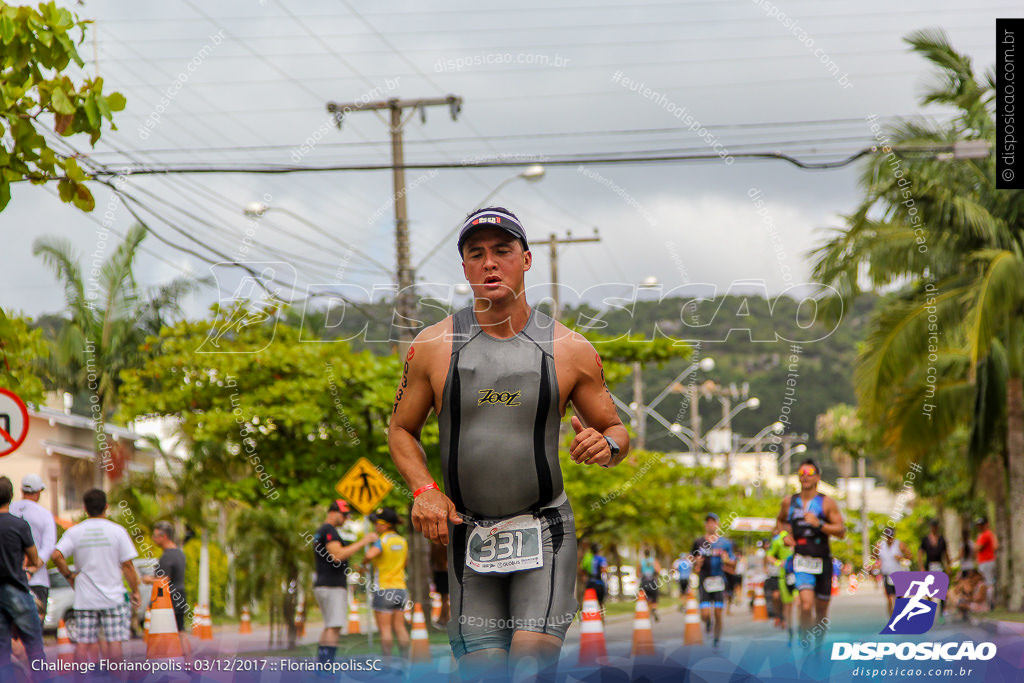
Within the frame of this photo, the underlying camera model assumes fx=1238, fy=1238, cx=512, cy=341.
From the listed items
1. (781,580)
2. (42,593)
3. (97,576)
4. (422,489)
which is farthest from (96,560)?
(781,580)

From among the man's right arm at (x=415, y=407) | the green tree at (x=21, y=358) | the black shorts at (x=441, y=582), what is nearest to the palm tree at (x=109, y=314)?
the black shorts at (x=441, y=582)

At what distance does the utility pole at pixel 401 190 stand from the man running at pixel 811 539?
19.5ft

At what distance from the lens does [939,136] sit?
16.5m

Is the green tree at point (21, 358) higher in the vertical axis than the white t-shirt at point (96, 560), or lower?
higher

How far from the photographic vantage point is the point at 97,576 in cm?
928

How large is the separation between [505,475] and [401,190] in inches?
500

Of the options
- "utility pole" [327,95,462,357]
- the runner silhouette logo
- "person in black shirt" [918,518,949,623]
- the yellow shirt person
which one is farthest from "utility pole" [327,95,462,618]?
the runner silhouette logo

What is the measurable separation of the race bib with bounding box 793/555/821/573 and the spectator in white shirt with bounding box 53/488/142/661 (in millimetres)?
5573

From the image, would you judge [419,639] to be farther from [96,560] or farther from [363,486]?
[363,486]

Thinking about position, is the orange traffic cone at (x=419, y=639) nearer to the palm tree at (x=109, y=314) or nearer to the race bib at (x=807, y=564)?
the race bib at (x=807, y=564)

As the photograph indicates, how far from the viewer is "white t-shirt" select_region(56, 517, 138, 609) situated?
9266 mm

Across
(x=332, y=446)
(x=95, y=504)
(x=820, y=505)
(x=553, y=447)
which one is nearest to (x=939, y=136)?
(x=820, y=505)

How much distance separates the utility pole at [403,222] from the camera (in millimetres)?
15977

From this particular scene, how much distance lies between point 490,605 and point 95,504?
20.8 ft
